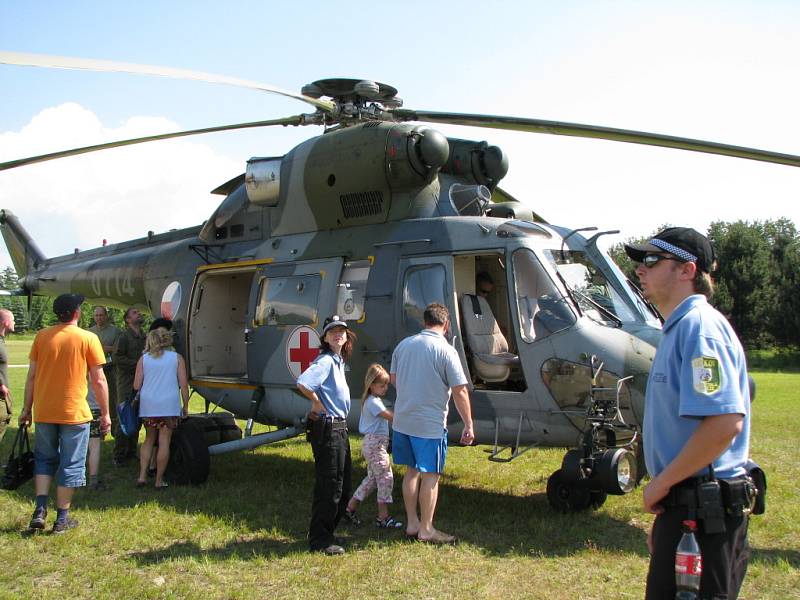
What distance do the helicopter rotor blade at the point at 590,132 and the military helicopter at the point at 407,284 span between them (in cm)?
2

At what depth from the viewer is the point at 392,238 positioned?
699 cm

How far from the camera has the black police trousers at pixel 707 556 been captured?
223 centimetres

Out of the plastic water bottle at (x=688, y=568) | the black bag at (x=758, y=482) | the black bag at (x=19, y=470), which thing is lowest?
the black bag at (x=19, y=470)

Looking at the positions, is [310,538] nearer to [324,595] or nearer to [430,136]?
[324,595]

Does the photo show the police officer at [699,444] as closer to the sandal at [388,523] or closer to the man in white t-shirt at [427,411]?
the man in white t-shirt at [427,411]

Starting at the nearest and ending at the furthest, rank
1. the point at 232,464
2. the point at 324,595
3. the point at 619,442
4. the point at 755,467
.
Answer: the point at 755,467 → the point at 324,595 → the point at 619,442 → the point at 232,464

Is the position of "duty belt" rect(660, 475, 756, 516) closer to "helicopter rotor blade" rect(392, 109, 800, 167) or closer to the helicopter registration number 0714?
"helicopter rotor blade" rect(392, 109, 800, 167)

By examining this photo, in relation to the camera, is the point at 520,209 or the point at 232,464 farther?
the point at 232,464

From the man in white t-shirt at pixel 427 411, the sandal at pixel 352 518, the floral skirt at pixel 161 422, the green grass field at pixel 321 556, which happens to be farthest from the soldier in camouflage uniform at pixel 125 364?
the man in white t-shirt at pixel 427 411

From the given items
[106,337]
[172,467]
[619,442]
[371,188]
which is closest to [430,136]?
[371,188]

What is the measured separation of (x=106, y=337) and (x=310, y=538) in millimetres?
4920

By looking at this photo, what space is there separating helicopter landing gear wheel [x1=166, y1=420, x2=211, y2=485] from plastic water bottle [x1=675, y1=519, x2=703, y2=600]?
571 cm

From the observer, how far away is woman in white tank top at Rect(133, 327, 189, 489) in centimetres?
706

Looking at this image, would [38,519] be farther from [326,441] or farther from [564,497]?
[564,497]
